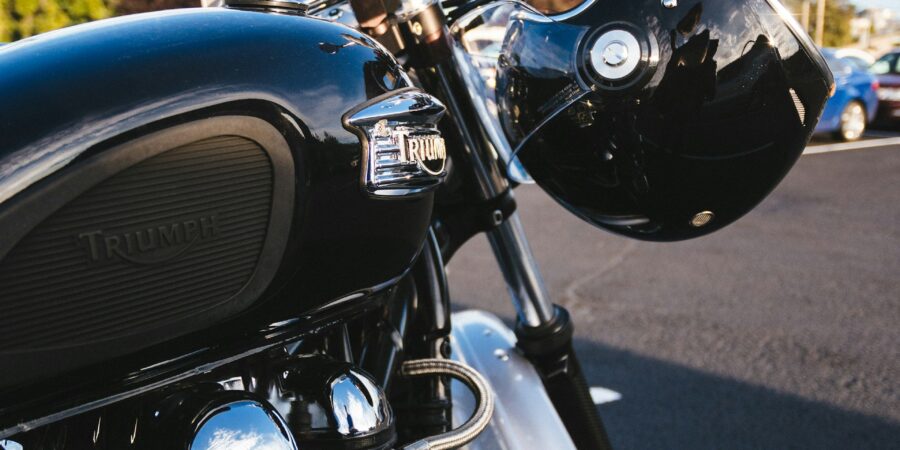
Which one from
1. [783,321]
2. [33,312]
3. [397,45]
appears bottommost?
[783,321]

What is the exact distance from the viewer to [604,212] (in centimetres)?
123

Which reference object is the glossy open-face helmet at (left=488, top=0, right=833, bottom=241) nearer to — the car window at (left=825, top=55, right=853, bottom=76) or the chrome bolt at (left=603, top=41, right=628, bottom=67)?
the chrome bolt at (left=603, top=41, right=628, bottom=67)

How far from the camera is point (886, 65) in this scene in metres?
12.7

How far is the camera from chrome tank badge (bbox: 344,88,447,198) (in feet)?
3.06

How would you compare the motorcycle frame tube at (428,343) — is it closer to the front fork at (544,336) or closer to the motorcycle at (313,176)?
the motorcycle at (313,176)

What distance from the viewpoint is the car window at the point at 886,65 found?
12.6 metres

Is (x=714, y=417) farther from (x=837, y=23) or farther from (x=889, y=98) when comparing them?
(x=837, y=23)

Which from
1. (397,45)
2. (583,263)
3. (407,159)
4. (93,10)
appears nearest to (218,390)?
(407,159)

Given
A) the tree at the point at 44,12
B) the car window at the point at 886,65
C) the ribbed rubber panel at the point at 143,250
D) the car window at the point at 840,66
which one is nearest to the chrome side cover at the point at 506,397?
the ribbed rubber panel at the point at 143,250

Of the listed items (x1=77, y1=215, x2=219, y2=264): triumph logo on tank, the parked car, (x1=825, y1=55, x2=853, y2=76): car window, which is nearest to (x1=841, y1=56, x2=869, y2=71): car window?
(x1=825, y1=55, x2=853, y2=76): car window

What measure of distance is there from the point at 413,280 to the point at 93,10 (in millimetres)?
8802

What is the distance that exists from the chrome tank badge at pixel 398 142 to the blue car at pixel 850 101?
429 inches

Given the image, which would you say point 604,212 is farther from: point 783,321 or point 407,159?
point 783,321

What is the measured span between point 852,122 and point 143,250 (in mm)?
11918
